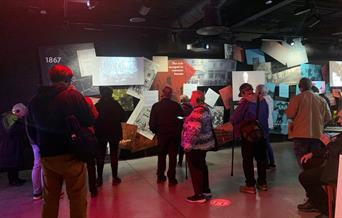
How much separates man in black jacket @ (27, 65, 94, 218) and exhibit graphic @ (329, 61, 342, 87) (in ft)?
26.2

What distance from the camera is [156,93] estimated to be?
6859mm

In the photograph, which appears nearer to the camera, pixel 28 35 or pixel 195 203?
pixel 195 203

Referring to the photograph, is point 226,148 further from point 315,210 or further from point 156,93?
point 315,210

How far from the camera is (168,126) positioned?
4.68m

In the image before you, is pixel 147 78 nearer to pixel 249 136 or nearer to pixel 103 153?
pixel 103 153

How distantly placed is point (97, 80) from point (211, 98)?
2737 mm

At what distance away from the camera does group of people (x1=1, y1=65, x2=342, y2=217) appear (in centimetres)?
261

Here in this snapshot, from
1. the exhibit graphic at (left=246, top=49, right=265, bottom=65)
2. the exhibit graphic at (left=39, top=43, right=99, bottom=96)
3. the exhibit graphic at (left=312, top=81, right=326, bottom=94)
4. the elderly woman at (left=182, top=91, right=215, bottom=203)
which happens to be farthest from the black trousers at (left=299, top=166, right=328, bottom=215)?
the exhibit graphic at (left=312, top=81, right=326, bottom=94)

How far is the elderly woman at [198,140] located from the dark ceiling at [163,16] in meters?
1.85

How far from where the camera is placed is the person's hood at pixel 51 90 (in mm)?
2629

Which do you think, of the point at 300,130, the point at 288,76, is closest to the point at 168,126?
the point at 300,130

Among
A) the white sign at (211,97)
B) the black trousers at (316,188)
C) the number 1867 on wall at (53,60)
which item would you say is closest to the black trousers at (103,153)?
the number 1867 on wall at (53,60)

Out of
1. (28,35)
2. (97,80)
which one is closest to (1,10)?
(28,35)

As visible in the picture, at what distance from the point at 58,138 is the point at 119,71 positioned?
4.01m
